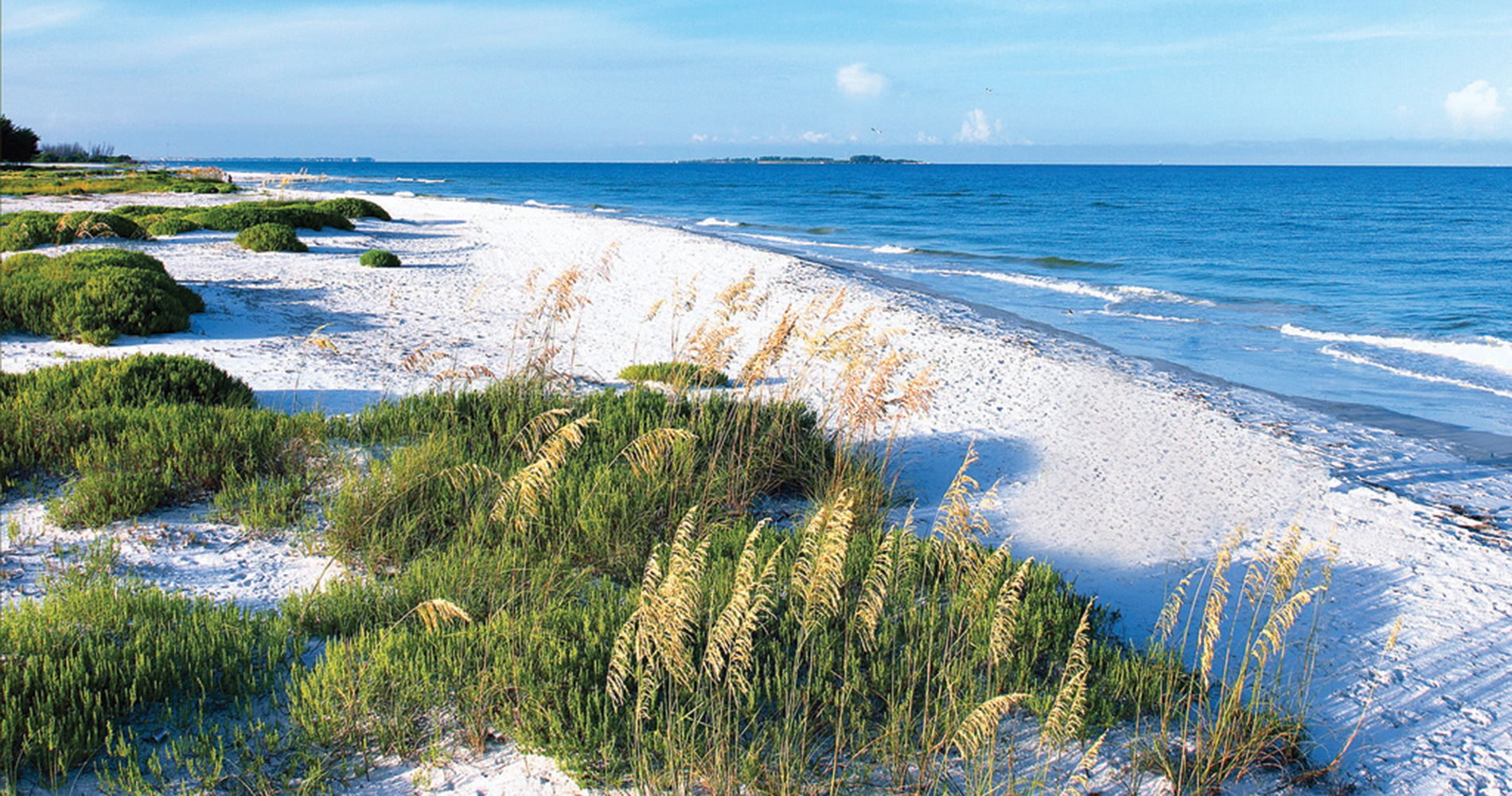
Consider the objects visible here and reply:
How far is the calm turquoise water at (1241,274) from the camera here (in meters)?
14.6

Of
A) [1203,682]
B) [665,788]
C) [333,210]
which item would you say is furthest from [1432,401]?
[333,210]

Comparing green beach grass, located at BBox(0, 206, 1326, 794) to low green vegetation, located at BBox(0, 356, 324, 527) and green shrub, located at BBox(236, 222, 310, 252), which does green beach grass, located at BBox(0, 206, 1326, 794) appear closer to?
low green vegetation, located at BBox(0, 356, 324, 527)

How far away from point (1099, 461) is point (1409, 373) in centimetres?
972

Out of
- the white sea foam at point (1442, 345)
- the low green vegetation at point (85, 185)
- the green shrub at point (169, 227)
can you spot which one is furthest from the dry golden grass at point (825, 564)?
the low green vegetation at point (85, 185)

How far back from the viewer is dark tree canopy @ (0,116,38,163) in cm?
5288

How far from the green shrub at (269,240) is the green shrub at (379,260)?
2603 millimetres

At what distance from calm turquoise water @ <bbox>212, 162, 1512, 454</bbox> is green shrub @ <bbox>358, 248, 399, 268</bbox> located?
1374cm

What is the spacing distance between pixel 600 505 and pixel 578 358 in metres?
6.73

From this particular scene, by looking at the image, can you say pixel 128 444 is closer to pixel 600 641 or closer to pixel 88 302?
pixel 600 641

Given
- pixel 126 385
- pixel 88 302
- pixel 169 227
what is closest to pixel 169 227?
pixel 169 227

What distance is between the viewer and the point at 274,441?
627 cm

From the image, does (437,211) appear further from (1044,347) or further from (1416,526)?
(1416,526)

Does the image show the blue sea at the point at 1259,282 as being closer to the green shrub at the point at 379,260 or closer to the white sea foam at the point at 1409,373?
the white sea foam at the point at 1409,373

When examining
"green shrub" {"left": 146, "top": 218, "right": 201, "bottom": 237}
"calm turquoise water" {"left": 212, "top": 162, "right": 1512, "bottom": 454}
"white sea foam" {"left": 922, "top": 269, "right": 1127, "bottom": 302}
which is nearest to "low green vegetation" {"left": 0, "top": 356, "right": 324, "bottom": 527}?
"calm turquoise water" {"left": 212, "top": 162, "right": 1512, "bottom": 454}
